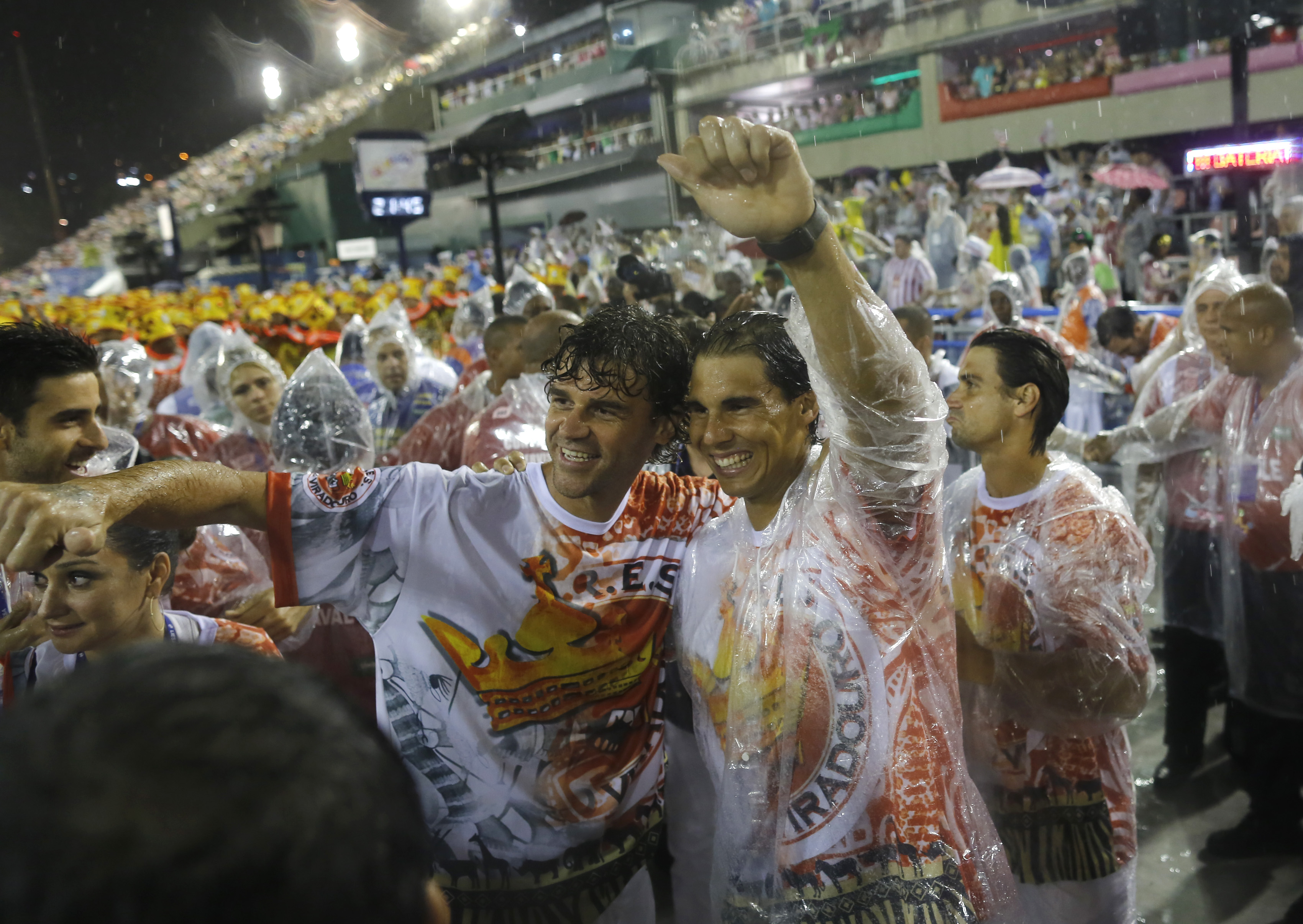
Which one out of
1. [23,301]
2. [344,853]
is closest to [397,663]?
[344,853]

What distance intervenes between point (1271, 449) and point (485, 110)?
16938mm

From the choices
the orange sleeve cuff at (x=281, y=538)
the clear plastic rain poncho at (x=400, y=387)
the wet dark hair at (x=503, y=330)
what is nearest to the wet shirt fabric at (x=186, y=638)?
the orange sleeve cuff at (x=281, y=538)

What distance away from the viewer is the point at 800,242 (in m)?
1.31

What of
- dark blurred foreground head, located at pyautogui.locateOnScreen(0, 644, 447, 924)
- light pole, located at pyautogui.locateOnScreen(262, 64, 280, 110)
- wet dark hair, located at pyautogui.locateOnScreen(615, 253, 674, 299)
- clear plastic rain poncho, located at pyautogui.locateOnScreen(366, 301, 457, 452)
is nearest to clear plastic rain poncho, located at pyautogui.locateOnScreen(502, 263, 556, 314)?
wet dark hair, located at pyautogui.locateOnScreen(615, 253, 674, 299)

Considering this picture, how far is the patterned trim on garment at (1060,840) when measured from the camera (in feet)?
6.61

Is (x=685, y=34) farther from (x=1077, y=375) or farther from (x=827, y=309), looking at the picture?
(x=827, y=309)

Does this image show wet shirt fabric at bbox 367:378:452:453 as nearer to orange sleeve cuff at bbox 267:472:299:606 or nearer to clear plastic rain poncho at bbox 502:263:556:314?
clear plastic rain poncho at bbox 502:263:556:314

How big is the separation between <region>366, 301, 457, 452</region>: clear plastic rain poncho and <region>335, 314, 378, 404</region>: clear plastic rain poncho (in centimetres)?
5

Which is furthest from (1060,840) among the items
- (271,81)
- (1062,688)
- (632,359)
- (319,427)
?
(271,81)

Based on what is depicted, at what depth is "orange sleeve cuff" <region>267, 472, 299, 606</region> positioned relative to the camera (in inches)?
61.0

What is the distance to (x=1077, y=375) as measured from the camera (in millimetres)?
5512

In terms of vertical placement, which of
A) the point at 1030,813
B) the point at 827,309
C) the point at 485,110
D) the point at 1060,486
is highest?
the point at 485,110

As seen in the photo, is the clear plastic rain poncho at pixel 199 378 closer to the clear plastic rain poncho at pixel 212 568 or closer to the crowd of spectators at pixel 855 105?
the clear plastic rain poncho at pixel 212 568

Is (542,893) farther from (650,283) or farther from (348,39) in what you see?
(348,39)
